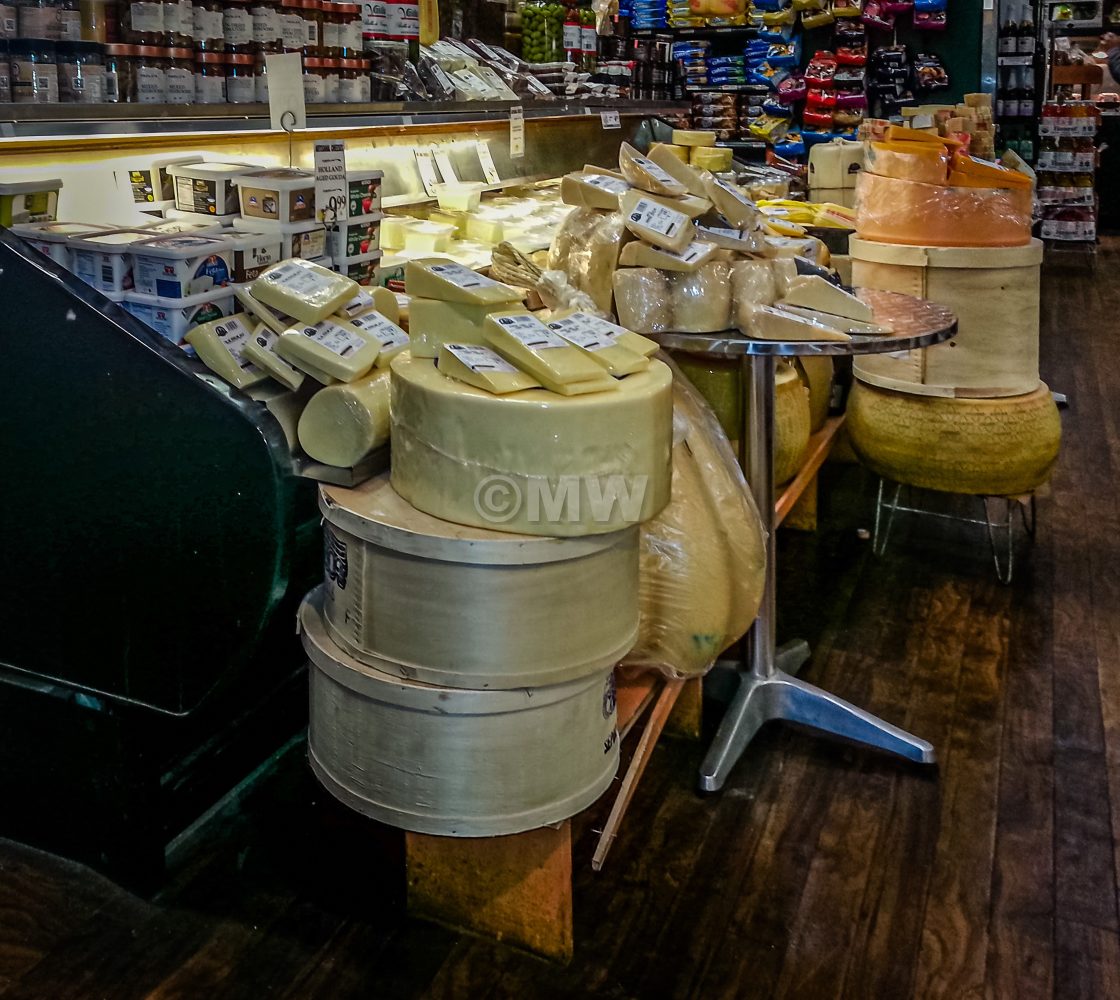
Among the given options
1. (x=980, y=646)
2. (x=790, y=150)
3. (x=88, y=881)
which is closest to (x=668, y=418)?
(x=88, y=881)

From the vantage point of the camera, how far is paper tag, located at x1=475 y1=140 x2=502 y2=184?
3.68 metres

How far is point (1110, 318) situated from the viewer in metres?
7.35

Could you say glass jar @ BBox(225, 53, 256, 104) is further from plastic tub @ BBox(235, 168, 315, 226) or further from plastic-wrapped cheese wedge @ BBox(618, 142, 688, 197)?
plastic-wrapped cheese wedge @ BBox(618, 142, 688, 197)

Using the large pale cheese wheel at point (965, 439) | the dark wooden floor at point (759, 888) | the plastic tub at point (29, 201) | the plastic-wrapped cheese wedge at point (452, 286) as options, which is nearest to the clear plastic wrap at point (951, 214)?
the large pale cheese wheel at point (965, 439)

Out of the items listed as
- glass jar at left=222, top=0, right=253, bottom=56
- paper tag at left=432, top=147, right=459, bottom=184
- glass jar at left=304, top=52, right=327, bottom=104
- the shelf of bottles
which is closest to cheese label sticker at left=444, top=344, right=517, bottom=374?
glass jar at left=222, top=0, right=253, bottom=56

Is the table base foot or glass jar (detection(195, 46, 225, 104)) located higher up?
glass jar (detection(195, 46, 225, 104))

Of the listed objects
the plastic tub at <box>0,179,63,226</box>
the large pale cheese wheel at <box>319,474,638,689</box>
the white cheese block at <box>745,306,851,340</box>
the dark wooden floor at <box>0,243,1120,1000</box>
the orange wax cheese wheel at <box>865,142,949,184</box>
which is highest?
the orange wax cheese wheel at <box>865,142,949,184</box>

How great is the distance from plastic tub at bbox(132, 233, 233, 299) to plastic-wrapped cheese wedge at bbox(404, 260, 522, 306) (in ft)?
1.09

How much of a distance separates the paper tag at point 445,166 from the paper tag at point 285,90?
1.11 meters

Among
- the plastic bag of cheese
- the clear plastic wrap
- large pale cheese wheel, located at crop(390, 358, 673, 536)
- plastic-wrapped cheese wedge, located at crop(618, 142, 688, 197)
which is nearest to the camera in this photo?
large pale cheese wheel, located at crop(390, 358, 673, 536)

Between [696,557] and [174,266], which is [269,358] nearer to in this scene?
[174,266]

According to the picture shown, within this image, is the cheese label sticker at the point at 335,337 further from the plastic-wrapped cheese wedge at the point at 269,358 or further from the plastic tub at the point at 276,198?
the plastic tub at the point at 276,198

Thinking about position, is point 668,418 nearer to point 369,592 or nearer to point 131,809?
point 369,592

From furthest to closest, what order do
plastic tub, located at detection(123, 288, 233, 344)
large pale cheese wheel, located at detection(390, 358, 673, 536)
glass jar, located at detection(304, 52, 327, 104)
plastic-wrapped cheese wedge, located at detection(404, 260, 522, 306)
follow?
1. glass jar, located at detection(304, 52, 327, 104)
2. plastic tub, located at detection(123, 288, 233, 344)
3. plastic-wrapped cheese wedge, located at detection(404, 260, 522, 306)
4. large pale cheese wheel, located at detection(390, 358, 673, 536)
